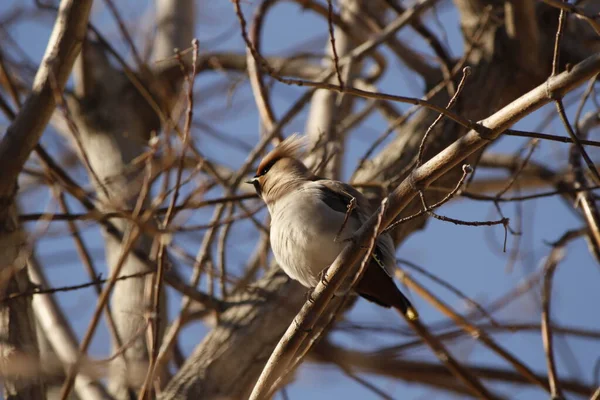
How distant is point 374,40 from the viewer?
4.27m

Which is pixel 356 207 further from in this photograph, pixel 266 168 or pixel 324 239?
pixel 266 168

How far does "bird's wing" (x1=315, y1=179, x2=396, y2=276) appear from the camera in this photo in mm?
3027

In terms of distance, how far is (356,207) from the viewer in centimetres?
312

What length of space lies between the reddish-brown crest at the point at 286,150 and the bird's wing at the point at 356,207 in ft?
1.52

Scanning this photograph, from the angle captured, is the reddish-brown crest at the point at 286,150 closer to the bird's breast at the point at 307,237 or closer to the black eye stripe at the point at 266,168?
the black eye stripe at the point at 266,168

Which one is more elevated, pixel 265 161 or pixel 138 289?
pixel 265 161

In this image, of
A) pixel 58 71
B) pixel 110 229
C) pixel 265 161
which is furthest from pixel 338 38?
pixel 58 71

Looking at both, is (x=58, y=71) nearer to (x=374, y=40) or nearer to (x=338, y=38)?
(x=374, y=40)

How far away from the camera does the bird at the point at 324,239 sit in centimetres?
304

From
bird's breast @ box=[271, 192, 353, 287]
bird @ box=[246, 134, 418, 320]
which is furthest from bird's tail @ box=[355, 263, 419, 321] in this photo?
bird's breast @ box=[271, 192, 353, 287]

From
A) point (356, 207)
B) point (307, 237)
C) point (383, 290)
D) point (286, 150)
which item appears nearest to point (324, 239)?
point (307, 237)

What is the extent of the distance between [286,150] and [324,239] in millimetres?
898

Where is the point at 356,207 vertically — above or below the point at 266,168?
below

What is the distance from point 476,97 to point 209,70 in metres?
2.15
